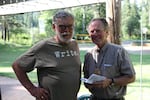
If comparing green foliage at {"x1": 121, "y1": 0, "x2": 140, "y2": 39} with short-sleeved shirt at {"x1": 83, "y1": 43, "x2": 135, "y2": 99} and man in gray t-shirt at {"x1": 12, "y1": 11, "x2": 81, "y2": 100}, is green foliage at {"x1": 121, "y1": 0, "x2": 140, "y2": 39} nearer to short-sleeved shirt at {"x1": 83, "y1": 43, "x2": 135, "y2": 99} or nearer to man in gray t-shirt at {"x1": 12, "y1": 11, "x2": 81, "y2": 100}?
short-sleeved shirt at {"x1": 83, "y1": 43, "x2": 135, "y2": 99}

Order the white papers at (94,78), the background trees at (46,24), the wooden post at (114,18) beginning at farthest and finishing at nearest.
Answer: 1. the background trees at (46,24)
2. the wooden post at (114,18)
3. the white papers at (94,78)

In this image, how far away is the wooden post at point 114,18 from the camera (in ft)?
12.9

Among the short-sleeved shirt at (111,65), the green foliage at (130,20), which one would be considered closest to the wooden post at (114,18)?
the short-sleeved shirt at (111,65)

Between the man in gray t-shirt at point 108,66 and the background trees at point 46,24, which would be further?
the background trees at point 46,24

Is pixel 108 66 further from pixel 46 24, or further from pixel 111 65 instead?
pixel 46 24

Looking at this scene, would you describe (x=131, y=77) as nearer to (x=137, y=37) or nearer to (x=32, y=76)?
(x=32, y=76)

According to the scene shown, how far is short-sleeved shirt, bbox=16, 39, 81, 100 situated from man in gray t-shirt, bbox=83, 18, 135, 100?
0.19 meters

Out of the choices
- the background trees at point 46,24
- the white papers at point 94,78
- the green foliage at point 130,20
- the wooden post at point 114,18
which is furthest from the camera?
the green foliage at point 130,20

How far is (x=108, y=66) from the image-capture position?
2598 millimetres

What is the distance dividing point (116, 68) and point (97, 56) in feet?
0.59

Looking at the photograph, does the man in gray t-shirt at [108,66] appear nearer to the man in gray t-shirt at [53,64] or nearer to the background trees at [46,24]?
the man in gray t-shirt at [53,64]

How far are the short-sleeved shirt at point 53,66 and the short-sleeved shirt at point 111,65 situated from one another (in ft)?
0.63

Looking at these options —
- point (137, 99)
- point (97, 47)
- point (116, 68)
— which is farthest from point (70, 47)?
point (137, 99)

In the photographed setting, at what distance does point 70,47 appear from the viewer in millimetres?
2635
